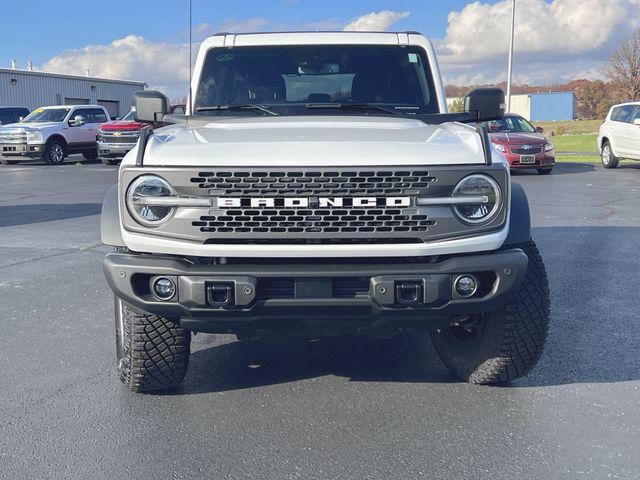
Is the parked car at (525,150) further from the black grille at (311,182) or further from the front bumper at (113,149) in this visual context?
the black grille at (311,182)

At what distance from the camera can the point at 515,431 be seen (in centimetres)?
331

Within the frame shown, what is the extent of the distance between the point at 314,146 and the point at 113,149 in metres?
19.3

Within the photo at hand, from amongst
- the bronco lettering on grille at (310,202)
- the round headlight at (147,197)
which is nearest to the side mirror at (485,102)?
the bronco lettering on grille at (310,202)

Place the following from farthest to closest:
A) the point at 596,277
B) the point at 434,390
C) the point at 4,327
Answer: the point at 596,277, the point at 4,327, the point at 434,390

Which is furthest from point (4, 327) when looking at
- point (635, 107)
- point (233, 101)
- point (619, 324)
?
point (635, 107)

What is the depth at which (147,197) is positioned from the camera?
3232 mm

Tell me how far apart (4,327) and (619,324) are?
422 cm

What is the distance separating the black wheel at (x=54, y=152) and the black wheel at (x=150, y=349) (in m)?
20.0

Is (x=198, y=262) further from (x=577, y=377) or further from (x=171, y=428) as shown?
(x=577, y=377)

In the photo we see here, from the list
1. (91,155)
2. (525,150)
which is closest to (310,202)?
(525,150)

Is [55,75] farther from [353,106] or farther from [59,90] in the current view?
[353,106]

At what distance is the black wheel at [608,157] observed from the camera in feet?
63.6

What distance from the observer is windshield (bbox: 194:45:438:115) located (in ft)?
15.7

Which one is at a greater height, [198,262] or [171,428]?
[198,262]
